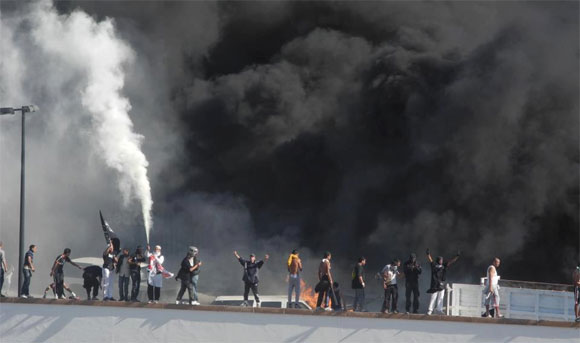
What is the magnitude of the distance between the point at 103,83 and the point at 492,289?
91.3 feet

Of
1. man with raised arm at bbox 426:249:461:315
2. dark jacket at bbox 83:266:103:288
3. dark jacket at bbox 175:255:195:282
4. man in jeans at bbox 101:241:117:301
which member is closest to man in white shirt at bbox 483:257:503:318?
man with raised arm at bbox 426:249:461:315

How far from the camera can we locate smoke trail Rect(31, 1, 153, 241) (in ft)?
162

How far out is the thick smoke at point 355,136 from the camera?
152 feet

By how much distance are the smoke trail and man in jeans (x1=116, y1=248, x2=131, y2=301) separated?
2118 cm

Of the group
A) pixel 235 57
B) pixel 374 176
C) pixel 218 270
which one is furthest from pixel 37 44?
pixel 374 176

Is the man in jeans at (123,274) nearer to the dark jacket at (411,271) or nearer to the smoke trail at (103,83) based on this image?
the dark jacket at (411,271)

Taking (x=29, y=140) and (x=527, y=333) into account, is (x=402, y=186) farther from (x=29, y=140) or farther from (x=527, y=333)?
(x=527, y=333)

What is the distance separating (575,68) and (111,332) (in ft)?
91.8

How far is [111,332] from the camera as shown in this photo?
27.4 metres

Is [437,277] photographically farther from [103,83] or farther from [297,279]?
[103,83]

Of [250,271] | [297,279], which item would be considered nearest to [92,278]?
[250,271]

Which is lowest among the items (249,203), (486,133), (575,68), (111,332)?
(111,332)

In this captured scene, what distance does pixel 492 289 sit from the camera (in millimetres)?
27344

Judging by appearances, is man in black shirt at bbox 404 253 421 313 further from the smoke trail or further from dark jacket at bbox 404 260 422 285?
the smoke trail
